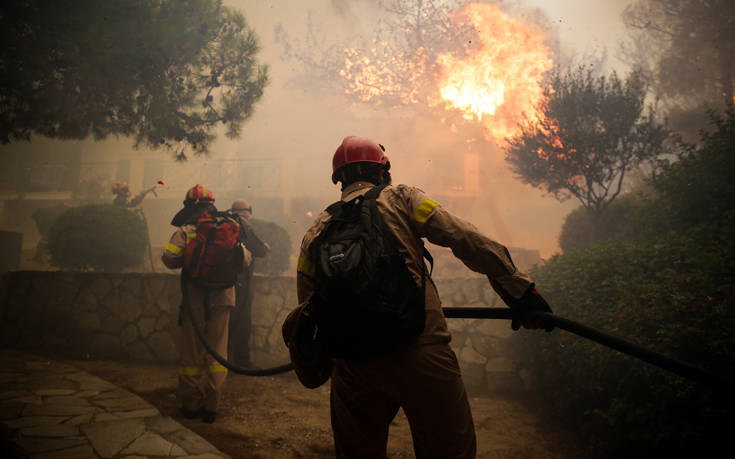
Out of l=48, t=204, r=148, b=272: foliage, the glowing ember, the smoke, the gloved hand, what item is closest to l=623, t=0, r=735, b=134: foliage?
the glowing ember

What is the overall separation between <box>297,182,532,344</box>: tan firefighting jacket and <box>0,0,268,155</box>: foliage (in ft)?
24.6

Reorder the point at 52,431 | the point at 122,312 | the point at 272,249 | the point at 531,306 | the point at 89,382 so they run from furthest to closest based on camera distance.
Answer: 1. the point at 272,249
2. the point at 122,312
3. the point at 89,382
4. the point at 52,431
5. the point at 531,306

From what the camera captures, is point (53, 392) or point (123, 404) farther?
point (53, 392)

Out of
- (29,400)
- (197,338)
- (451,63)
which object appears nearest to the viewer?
(29,400)

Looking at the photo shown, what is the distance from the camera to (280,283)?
661 centimetres

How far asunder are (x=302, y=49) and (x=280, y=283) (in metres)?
35.4

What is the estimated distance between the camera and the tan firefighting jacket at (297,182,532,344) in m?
1.78

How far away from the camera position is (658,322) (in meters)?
3.10

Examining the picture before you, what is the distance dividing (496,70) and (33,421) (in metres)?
20.7

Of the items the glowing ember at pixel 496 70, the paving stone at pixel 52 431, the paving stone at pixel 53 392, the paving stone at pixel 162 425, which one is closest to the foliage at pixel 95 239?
the paving stone at pixel 53 392

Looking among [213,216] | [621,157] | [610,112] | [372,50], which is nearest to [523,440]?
[213,216]

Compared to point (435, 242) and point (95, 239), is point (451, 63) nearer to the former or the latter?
point (95, 239)

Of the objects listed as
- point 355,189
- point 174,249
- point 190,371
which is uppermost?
point 355,189

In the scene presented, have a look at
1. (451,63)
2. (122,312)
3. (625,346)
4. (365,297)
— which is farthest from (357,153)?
(451,63)
